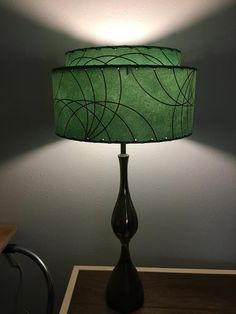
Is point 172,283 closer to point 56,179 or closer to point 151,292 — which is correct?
point 151,292

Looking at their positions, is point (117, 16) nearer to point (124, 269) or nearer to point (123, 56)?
point (123, 56)

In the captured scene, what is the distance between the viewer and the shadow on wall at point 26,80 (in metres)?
0.96

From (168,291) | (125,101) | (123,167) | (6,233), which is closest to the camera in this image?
(125,101)

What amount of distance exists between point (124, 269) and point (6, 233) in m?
0.44

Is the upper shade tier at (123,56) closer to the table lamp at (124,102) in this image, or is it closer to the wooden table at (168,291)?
the table lamp at (124,102)

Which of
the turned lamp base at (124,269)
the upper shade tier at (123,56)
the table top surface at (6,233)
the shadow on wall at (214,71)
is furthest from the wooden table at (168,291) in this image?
the upper shade tier at (123,56)

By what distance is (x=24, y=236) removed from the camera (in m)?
1.13

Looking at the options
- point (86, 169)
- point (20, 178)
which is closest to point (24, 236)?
point (20, 178)

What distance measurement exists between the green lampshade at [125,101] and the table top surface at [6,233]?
51cm

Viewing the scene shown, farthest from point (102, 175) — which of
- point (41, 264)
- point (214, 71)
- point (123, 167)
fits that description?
point (214, 71)

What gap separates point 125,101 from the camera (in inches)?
24.5

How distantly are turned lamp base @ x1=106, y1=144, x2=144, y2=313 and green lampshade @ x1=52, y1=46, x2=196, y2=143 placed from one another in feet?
0.64

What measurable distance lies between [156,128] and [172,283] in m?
0.57

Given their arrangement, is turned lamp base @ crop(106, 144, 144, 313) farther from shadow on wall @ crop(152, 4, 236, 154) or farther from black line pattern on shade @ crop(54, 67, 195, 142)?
shadow on wall @ crop(152, 4, 236, 154)
